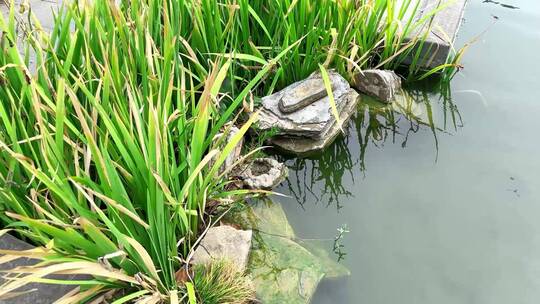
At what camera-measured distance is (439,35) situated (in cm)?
269

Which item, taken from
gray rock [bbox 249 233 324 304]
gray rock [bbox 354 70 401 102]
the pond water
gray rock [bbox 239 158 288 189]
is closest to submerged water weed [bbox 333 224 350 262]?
the pond water

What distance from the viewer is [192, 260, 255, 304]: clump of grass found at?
1531 millimetres

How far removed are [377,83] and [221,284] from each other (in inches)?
56.5

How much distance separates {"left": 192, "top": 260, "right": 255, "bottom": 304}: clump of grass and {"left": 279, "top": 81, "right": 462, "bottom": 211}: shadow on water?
58cm

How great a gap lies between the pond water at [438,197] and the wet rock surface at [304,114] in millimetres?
90

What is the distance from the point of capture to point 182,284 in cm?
154

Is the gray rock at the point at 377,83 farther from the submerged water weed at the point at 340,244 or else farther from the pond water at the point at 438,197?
the submerged water weed at the point at 340,244

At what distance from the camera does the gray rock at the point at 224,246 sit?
164 cm

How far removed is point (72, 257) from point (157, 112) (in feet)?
1.52

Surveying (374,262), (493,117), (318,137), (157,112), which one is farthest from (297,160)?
(493,117)

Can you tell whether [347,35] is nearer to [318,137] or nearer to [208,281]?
[318,137]

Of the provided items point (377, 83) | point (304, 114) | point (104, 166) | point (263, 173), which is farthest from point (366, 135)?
point (104, 166)

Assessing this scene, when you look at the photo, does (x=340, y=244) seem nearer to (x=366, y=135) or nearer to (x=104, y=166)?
(x=366, y=135)

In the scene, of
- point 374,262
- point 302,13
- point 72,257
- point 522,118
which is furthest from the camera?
point 522,118
